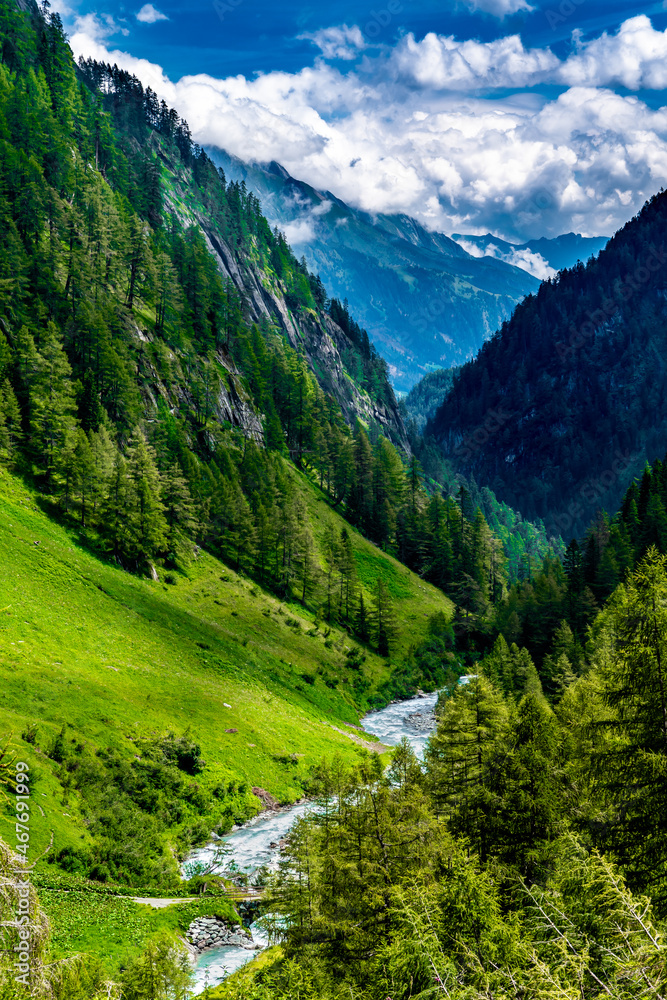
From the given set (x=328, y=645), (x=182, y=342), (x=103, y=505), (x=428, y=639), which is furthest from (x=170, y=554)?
(x=182, y=342)

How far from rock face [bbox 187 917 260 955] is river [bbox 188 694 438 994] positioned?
33 cm

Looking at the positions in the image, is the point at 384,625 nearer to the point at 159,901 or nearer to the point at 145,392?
the point at 145,392

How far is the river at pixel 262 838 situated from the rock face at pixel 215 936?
33 centimetres

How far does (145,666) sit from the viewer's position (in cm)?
5434

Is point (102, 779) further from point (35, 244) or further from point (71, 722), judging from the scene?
point (35, 244)

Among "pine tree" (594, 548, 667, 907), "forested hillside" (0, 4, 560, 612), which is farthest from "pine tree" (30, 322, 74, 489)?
"pine tree" (594, 548, 667, 907)

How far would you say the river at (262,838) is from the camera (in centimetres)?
2823

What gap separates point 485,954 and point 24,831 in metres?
23.6

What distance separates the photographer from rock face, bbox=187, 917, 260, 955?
29.7 metres

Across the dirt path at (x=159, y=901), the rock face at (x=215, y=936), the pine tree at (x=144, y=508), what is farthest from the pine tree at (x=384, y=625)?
the rock face at (x=215, y=936)

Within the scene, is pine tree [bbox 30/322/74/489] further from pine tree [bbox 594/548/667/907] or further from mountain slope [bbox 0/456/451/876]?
pine tree [bbox 594/548/667/907]

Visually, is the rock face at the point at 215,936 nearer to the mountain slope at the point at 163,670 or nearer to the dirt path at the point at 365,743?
the mountain slope at the point at 163,670

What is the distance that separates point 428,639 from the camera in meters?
99.3

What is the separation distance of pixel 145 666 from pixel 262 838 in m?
19.9
